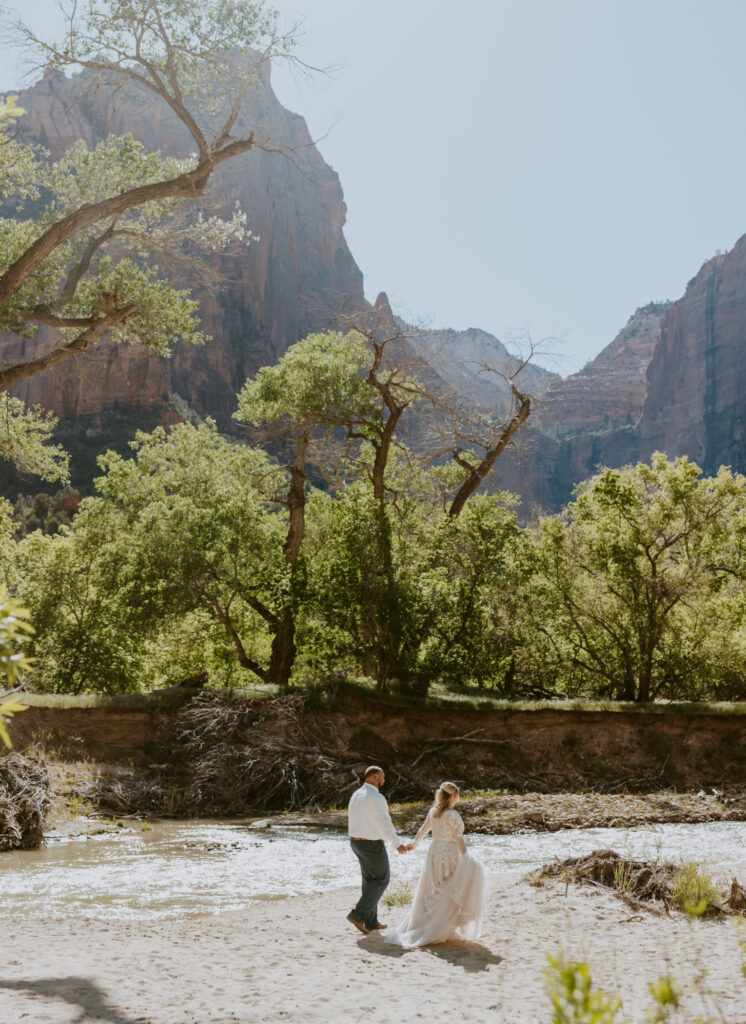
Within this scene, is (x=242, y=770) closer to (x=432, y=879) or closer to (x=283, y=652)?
(x=283, y=652)

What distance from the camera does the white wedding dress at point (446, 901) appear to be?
7.92 meters

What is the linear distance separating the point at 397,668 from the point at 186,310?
42.0ft

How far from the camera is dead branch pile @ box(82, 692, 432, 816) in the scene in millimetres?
19078

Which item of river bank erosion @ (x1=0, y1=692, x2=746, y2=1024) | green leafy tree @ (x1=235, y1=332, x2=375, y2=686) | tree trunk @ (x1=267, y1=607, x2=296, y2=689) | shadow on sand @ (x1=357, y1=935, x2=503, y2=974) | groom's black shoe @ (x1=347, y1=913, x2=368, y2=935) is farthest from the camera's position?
green leafy tree @ (x1=235, y1=332, x2=375, y2=686)

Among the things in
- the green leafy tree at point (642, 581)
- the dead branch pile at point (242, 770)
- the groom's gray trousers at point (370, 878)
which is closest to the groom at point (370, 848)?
the groom's gray trousers at point (370, 878)

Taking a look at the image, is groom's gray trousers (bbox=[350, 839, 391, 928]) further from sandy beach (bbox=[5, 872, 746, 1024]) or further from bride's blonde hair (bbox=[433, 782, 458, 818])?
bride's blonde hair (bbox=[433, 782, 458, 818])

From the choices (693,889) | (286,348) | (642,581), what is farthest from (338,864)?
(286,348)

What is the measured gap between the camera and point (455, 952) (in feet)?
24.8

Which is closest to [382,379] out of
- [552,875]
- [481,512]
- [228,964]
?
[481,512]

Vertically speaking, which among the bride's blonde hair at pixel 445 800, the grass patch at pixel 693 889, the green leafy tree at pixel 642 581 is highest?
the green leafy tree at pixel 642 581

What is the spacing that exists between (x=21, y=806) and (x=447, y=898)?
30.2 feet

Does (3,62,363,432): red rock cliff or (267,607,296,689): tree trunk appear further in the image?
(3,62,363,432): red rock cliff

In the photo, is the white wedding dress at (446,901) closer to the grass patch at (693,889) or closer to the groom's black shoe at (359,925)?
the groom's black shoe at (359,925)

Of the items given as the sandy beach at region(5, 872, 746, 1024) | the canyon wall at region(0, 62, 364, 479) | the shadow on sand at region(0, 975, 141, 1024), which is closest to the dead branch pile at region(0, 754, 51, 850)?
the sandy beach at region(5, 872, 746, 1024)
